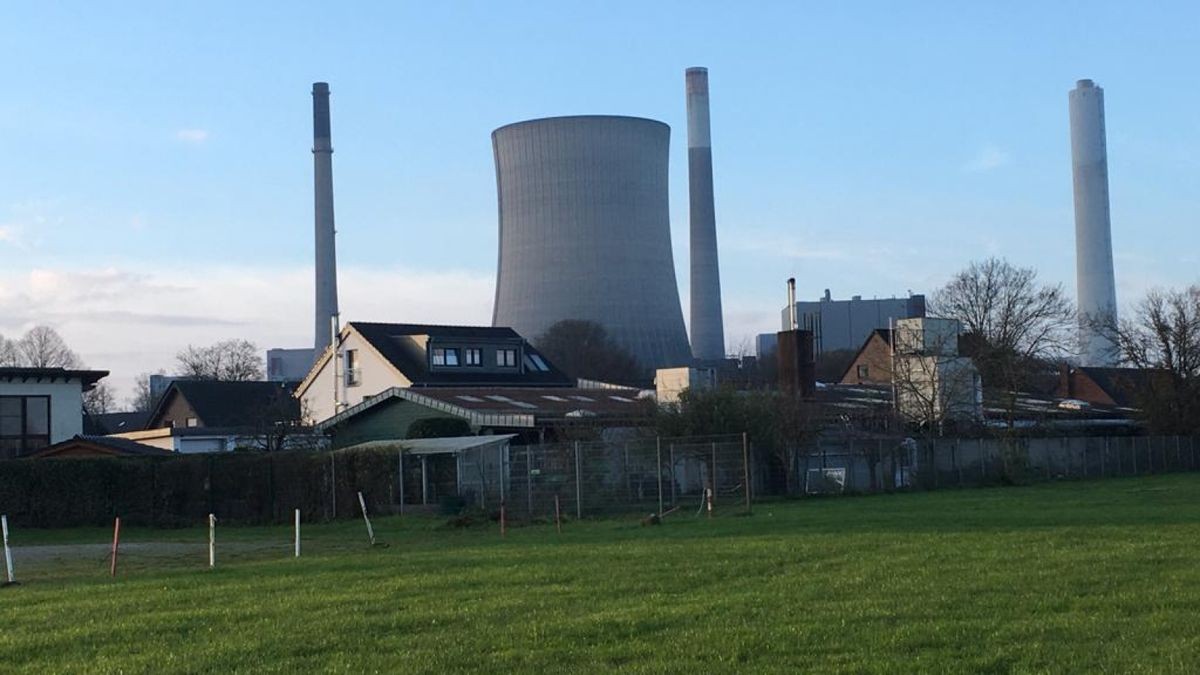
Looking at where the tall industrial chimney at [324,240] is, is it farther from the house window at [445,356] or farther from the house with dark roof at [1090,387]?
the house with dark roof at [1090,387]

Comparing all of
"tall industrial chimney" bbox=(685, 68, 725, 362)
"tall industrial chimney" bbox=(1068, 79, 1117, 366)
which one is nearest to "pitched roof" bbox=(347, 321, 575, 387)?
"tall industrial chimney" bbox=(685, 68, 725, 362)

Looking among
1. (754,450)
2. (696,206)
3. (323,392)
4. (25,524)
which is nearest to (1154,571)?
(754,450)

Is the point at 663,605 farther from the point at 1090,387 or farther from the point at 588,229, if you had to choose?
the point at 1090,387

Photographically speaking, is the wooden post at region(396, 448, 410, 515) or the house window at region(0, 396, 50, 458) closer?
the wooden post at region(396, 448, 410, 515)

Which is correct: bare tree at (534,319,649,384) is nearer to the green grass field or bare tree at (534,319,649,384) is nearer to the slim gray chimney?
Result: the slim gray chimney

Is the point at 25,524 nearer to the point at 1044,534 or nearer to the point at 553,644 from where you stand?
the point at 1044,534

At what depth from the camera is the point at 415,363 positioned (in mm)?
67875

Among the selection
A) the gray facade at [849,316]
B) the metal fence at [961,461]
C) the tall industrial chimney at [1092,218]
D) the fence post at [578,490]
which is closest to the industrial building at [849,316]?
the gray facade at [849,316]

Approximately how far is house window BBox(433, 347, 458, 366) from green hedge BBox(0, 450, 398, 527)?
25977mm

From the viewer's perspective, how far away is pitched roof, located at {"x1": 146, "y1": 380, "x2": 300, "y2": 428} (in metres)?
74.1

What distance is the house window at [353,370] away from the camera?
229ft

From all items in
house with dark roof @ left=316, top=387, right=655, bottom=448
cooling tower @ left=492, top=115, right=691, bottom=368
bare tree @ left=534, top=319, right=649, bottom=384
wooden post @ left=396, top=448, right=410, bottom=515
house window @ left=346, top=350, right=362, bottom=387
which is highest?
cooling tower @ left=492, top=115, right=691, bottom=368

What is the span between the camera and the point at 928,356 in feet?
187

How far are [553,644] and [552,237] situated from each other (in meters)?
75.7
